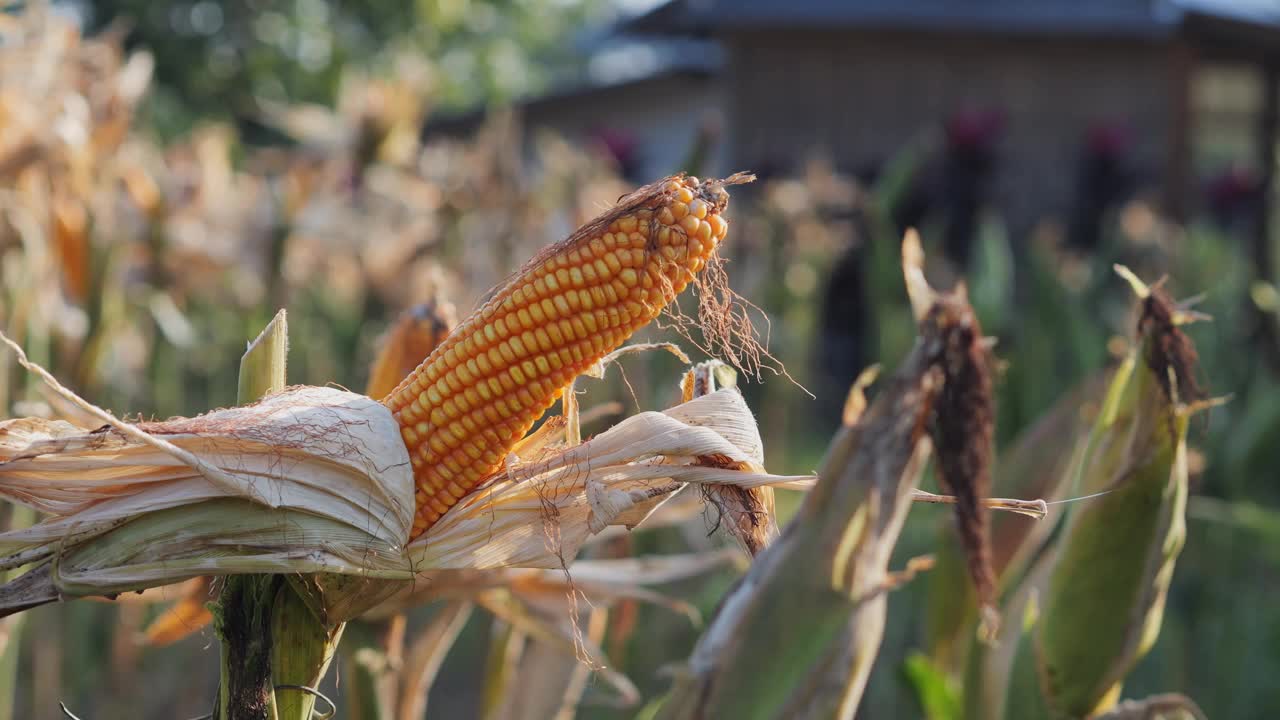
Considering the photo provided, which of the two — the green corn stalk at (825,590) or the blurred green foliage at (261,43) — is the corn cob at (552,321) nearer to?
the green corn stalk at (825,590)

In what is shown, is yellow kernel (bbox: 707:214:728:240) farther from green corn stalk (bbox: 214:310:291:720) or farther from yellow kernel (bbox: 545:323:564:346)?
green corn stalk (bbox: 214:310:291:720)

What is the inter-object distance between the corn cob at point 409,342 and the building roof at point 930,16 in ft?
26.3

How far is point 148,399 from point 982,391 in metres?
2.95

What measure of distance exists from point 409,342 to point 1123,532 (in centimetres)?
77

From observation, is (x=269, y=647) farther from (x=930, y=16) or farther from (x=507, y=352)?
(x=930, y=16)

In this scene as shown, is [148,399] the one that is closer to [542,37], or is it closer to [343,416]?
[343,416]

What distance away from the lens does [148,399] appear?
10.9 feet

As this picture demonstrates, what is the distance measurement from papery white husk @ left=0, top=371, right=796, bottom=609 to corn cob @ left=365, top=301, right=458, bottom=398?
31 cm

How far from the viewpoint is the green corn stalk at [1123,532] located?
3.81 feet

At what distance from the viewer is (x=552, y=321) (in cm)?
91

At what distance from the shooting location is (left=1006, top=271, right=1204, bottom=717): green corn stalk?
1162mm

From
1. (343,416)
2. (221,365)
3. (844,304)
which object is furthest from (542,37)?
(343,416)

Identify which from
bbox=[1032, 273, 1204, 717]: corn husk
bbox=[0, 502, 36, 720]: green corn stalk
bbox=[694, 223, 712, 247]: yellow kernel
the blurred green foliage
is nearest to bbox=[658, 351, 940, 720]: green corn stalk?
bbox=[694, 223, 712, 247]: yellow kernel

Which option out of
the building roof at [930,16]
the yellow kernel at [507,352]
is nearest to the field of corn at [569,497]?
the yellow kernel at [507,352]
